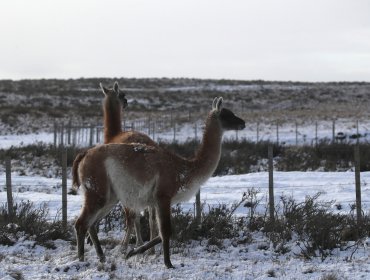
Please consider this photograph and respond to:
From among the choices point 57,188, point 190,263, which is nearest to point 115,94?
point 190,263

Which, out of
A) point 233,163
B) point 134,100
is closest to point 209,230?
point 233,163

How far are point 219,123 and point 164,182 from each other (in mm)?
1227

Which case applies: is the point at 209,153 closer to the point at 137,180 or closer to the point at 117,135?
the point at 137,180

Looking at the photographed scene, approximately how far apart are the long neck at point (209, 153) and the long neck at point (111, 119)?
220cm

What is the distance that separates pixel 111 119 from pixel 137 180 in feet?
9.26

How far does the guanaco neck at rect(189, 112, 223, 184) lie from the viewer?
8.09 meters

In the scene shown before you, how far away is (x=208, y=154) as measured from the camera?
820cm

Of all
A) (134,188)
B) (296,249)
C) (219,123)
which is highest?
(219,123)

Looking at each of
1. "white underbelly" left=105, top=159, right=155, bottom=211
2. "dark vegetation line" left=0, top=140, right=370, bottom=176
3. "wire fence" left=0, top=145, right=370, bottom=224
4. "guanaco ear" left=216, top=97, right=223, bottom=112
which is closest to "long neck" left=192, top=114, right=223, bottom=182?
"guanaco ear" left=216, top=97, right=223, bottom=112

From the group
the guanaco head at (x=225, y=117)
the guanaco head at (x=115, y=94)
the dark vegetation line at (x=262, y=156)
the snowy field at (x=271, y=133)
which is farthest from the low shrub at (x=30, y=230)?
the snowy field at (x=271, y=133)

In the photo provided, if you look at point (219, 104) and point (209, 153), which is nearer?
point (209, 153)

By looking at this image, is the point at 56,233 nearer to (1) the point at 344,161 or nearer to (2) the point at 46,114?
(1) the point at 344,161

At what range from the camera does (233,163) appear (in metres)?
20.0

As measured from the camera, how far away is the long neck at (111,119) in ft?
33.4
